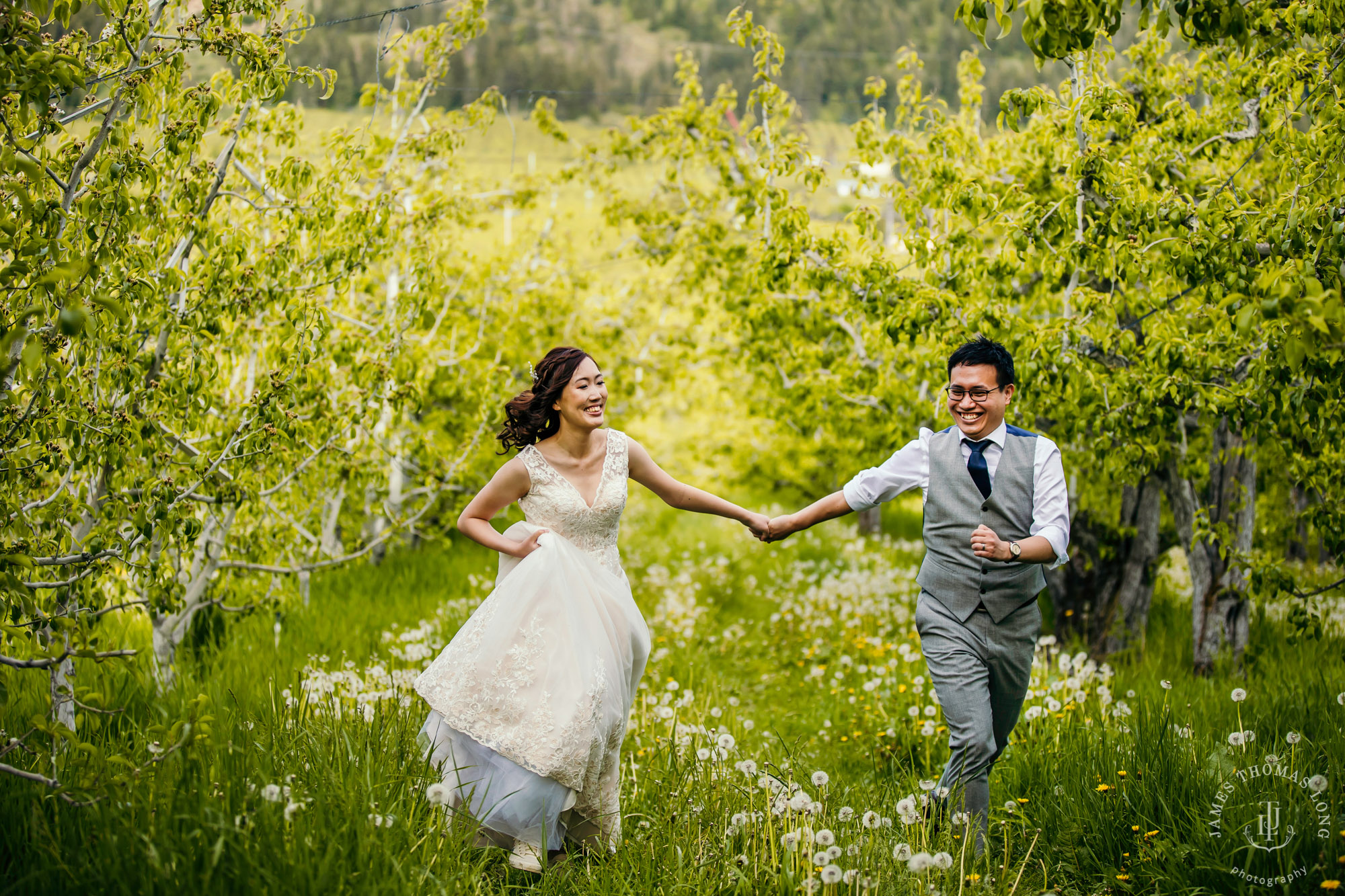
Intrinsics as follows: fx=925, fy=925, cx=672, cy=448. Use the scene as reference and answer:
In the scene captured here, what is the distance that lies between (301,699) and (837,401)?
5.90 meters

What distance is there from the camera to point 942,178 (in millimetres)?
6469

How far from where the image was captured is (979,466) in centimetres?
445

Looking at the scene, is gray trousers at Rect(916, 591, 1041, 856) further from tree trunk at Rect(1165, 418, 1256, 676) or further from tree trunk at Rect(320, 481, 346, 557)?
tree trunk at Rect(320, 481, 346, 557)

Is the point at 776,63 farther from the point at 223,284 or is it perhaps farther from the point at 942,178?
the point at 223,284

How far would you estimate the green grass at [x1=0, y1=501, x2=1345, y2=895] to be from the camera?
3195mm

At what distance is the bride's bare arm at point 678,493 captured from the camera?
195 inches

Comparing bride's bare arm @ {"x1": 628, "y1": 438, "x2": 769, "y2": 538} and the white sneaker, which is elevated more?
bride's bare arm @ {"x1": 628, "y1": 438, "x2": 769, "y2": 538}

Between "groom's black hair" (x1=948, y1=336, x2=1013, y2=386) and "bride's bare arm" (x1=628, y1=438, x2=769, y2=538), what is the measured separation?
4.31ft

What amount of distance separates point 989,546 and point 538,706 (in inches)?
83.6

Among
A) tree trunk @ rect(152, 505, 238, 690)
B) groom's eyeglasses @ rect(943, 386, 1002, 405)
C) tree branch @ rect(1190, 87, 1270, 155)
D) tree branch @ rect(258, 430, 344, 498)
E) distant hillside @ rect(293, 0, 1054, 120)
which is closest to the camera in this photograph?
groom's eyeglasses @ rect(943, 386, 1002, 405)

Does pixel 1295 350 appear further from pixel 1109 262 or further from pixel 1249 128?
pixel 1249 128

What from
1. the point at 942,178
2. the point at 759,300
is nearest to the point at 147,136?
the point at 759,300

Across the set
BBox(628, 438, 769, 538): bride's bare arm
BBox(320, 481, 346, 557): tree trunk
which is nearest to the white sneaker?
BBox(628, 438, 769, 538): bride's bare arm

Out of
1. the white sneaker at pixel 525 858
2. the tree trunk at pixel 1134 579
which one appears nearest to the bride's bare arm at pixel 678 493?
the white sneaker at pixel 525 858
